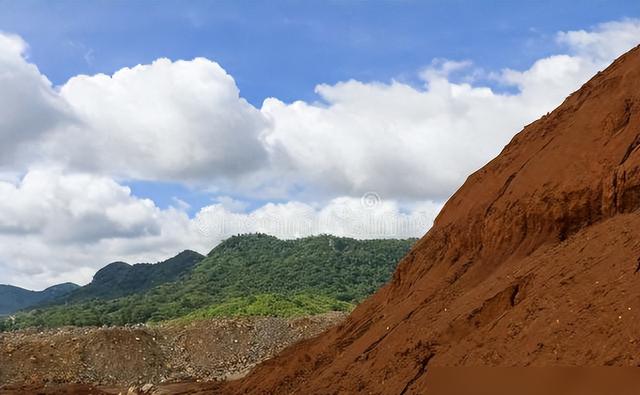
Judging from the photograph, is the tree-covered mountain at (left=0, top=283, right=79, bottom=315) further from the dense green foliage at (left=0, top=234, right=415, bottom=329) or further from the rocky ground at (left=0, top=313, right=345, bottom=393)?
the rocky ground at (left=0, top=313, right=345, bottom=393)

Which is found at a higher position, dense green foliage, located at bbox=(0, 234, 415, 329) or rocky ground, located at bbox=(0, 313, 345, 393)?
dense green foliage, located at bbox=(0, 234, 415, 329)

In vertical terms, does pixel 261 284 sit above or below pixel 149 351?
above

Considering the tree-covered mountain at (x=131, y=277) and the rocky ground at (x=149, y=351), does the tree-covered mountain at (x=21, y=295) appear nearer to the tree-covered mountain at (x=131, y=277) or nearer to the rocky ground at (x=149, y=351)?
the tree-covered mountain at (x=131, y=277)

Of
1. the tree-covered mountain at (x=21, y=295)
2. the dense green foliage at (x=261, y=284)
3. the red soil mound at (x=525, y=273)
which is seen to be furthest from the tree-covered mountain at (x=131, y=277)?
the red soil mound at (x=525, y=273)

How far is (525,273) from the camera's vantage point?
11.7 m

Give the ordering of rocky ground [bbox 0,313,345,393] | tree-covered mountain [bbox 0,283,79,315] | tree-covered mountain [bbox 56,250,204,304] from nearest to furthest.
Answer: rocky ground [bbox 0,313,345,393] → tree-covered mountain [bbox 56,250,204,304] → tree-covered mountain [bbox 0,283,79,315]

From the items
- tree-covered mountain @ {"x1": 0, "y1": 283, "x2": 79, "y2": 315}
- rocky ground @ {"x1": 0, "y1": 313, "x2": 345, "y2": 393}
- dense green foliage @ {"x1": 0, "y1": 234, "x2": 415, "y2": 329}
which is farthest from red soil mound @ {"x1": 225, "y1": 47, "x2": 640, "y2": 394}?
tree-covered mountain @ {"x1": 0, "y1": 283, "x2": 79, "y2": 315}

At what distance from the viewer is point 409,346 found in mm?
12438

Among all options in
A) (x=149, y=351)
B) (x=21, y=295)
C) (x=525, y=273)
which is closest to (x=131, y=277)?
(x=149, y=351)

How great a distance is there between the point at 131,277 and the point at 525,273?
98913 mm

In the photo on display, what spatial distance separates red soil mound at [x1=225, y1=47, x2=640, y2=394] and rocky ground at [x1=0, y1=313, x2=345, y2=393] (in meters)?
13.6

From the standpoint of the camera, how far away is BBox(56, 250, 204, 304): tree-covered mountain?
96.8 m

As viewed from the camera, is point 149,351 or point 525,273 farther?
point 149,351

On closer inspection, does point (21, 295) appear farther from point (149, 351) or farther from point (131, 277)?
point (149, 351)
